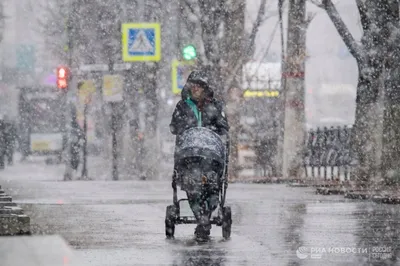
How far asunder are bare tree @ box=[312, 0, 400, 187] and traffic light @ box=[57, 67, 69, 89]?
14.8 meters

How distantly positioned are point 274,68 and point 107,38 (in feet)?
69.7

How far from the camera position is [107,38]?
46344 mm

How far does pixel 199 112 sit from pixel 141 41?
68.8ft

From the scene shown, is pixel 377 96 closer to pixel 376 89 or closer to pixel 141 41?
pixel 376 89

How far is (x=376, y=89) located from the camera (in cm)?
2297

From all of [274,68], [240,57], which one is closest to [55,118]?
[274,68]

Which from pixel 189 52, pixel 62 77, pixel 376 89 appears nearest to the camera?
pixel 376 89

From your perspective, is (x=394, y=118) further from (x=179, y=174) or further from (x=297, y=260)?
(x=297, y=260)

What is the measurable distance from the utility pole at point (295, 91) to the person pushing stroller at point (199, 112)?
54.9 ft

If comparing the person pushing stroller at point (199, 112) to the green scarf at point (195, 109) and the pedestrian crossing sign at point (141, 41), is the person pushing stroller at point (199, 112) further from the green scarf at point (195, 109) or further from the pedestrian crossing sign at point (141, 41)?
the pedestrian crossing sign at point (141, 41)

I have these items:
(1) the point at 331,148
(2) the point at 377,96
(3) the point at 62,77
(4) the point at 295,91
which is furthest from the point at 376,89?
(3) the point at 62,77

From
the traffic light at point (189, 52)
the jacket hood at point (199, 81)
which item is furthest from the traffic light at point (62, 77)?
the jacket hood at point (199, 81)

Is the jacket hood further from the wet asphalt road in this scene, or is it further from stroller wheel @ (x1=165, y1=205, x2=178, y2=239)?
the wet asphalt road

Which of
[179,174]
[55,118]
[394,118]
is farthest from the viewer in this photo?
[55,118]
